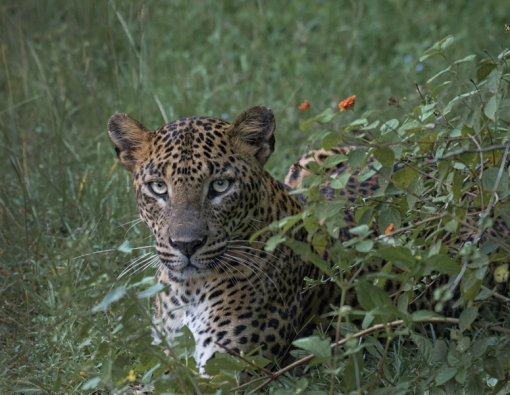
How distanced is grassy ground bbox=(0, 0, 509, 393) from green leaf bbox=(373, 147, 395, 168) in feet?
7.31

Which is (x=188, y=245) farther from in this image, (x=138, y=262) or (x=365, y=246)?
(x=365, y=246)

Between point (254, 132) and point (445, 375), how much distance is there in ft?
6.37

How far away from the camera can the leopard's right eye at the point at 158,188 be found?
5172mm

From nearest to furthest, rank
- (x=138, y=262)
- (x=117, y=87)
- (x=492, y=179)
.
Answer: (x=492, y=179) < (x=138, y=262) < (x=117, y=87)

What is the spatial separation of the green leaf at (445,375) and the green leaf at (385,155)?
38.9 inches

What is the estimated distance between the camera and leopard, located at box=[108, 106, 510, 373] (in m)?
5.05

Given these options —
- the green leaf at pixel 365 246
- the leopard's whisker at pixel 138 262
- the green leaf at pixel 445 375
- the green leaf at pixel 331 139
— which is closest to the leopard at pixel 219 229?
the leopard's whisker at pixel 138 262

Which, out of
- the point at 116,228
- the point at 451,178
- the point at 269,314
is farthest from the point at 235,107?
the point at 451,178

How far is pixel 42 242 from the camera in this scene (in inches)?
268

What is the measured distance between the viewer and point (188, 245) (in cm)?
494

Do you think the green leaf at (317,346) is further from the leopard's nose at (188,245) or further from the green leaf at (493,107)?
the leopard's nose at (188,245)

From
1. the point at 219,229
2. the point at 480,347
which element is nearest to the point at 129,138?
the point at 219,229

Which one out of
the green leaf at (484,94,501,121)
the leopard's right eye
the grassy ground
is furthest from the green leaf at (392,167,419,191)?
the grassy ground

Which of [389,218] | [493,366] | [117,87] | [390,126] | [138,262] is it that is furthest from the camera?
[117,87]
